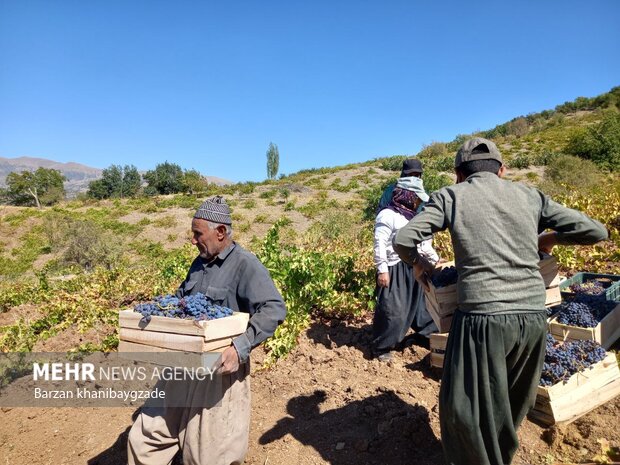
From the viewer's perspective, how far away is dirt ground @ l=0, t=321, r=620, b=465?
8.95ft

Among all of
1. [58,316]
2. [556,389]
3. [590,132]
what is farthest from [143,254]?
[590,132]

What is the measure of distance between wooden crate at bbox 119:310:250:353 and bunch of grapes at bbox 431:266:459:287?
1303 mm

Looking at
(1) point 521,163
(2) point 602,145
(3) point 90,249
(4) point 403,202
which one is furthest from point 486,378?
(1) point 521,163

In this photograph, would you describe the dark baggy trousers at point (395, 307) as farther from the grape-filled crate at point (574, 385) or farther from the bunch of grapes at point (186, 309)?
the bunch of grapes at point (186, 309)

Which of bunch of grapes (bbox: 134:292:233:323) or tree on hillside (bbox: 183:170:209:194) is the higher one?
tree on hillside (bbox: 183:170:209:194)

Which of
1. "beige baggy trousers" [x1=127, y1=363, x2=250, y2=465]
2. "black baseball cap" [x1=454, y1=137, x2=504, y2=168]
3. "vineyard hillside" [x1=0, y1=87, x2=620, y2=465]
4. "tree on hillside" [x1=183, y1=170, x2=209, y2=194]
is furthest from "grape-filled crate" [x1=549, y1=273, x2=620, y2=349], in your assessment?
"tree on hillside" [x1=183, y1=170, x2=209, y2=194]

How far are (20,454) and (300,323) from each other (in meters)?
2.74

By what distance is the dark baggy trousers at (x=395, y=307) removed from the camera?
408 cm

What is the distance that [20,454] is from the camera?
10.8ft

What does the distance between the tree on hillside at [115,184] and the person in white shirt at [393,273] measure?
47.7 m

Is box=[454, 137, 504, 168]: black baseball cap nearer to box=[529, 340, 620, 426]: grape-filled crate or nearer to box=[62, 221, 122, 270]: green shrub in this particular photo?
box=[529, 340, 620, 426]: grape-filled crate

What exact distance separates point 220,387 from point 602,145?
940 inches

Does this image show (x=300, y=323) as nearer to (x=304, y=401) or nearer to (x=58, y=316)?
(x=304, y=401)

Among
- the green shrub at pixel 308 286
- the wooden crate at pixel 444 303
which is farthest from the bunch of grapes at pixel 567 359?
the green shrub at pixel 308 286
